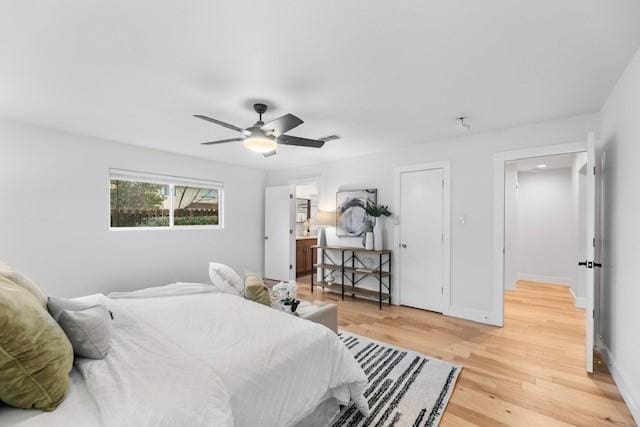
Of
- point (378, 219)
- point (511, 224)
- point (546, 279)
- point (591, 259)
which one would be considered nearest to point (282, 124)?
point (378, 219)

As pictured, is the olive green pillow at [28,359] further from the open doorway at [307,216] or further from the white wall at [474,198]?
the open doorway at [307,216]

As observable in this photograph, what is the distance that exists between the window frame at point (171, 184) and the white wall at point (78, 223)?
0.07 meters

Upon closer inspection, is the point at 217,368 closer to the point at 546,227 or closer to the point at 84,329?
the point at 84,329

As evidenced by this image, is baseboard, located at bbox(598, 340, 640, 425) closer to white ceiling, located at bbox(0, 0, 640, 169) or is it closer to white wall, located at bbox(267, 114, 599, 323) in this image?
white wall, located at bbox(267, 114, 599, 323)

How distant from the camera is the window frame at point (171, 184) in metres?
4.06

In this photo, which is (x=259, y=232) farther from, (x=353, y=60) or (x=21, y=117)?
(x=353, y=60)

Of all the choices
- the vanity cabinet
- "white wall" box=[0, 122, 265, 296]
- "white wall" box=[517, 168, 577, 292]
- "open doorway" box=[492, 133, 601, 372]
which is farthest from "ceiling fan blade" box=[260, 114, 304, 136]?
"white wall" box=[517, 168, 577, 292]

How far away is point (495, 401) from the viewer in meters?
2.08

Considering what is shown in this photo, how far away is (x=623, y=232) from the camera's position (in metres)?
2.15

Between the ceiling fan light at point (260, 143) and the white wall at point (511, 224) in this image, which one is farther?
the white wall at point (511, 224)

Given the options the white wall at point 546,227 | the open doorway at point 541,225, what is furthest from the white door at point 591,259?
the white wall at point 546,227

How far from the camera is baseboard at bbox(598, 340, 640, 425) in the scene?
73.9 inches

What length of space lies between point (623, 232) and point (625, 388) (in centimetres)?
110

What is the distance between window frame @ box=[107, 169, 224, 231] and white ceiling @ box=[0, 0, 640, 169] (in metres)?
1.04
